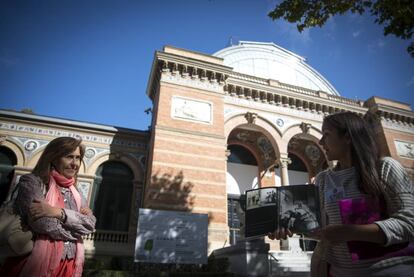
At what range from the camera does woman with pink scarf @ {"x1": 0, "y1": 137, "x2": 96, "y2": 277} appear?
198cm

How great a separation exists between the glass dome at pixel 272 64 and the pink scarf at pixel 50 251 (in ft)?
58.9

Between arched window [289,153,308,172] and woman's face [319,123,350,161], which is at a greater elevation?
arched window [289,153,308,172]

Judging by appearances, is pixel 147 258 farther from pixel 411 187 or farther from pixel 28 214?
pixel 411 187

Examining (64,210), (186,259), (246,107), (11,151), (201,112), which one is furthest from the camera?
(246,107)

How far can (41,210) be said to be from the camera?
203cm

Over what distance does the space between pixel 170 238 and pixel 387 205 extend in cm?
769

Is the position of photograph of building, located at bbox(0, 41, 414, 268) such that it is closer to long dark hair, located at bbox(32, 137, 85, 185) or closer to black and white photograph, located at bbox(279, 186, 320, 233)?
long dark hair, located at bbox(32, 137, 85, 185)

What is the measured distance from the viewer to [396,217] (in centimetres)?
139

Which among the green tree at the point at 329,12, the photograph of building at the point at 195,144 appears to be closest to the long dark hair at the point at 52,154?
the green tree at the point at 329,12

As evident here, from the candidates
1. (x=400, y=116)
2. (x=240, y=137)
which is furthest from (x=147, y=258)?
(x=400, y=116)

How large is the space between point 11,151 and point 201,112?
8849 millimetres

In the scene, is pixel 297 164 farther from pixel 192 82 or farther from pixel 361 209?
pixel 361 209

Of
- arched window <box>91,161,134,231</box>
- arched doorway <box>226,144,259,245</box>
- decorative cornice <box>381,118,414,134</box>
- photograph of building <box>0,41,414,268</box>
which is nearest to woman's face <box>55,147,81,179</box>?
photograph of building <box>0,41,414,268</box>

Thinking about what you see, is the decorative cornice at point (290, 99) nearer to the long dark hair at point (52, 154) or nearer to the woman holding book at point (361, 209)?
the long dark hair at point (52, 154)
